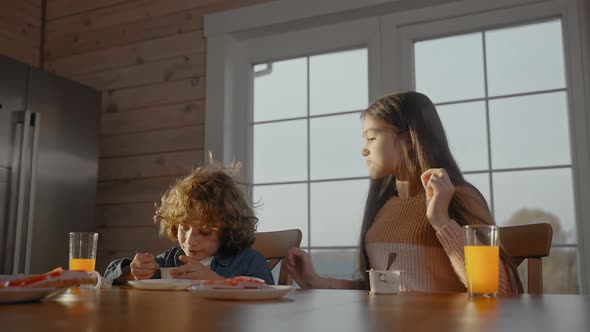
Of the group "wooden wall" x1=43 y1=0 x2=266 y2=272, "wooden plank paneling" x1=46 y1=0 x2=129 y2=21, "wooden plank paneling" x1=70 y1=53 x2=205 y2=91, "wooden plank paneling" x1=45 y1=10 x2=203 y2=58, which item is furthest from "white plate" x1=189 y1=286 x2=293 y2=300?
"wooden plank paneling" x1=46 y1=0 x2=129 y2=21

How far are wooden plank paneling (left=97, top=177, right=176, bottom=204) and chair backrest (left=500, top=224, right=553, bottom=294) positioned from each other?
2031 millimetres

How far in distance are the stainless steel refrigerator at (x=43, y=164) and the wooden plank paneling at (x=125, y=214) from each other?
0.17 metres

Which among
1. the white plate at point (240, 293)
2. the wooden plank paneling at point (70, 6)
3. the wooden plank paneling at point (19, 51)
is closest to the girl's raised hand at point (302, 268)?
the white plate at point (240, 293)

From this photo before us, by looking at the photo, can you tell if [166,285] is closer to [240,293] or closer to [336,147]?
[240,293]

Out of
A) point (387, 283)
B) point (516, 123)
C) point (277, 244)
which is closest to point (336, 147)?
point (516, 123)

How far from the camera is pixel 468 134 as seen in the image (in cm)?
269

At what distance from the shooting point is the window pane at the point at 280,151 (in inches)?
120

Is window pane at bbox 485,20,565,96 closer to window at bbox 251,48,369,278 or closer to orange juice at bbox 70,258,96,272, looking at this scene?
window at bbox 251,48,369,278

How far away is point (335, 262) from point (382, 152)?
1.26m

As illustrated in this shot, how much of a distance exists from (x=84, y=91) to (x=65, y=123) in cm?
22

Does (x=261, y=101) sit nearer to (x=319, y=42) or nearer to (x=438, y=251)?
(x=319, y=42)

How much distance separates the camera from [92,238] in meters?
1.30

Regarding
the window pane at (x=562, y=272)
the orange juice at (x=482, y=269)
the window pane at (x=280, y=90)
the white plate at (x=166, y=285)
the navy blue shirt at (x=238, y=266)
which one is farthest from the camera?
the window pane at (x=280, y=90)

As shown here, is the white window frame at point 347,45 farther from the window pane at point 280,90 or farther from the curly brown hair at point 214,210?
the curly brown hair at point 214,210
